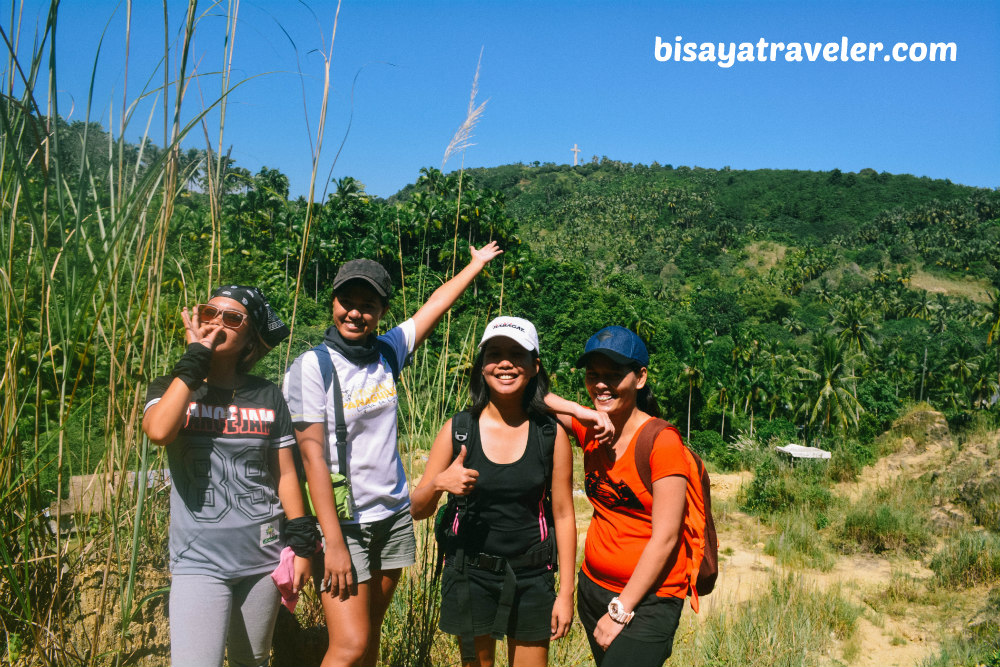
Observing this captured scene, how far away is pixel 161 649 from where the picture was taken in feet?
6.04

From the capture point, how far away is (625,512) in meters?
1.66

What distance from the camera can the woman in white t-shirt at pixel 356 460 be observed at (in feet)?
5.03

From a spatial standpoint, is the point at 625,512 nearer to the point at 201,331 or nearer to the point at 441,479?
the point at 441,479

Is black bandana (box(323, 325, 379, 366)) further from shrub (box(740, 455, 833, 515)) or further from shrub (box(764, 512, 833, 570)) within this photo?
shrub (box(740, 455, 833, 515))

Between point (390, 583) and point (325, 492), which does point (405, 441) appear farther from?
point (325, 492)

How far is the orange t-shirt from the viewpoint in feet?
5.21

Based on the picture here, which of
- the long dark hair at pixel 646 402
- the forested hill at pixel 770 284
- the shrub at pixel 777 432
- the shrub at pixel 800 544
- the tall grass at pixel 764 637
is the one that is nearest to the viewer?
the long dark hair at pixel 646 402

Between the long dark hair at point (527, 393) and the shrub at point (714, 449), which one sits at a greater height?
the long dark hair at point (527, 393)

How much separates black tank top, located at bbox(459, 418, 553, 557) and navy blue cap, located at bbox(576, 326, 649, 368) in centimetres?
29

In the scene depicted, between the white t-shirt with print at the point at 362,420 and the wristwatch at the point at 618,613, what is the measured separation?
62cm

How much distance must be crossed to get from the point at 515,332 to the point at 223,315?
0.73m

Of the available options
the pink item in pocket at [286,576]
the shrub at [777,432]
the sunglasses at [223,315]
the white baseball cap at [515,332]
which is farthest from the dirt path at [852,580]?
the shrub at [777,432]

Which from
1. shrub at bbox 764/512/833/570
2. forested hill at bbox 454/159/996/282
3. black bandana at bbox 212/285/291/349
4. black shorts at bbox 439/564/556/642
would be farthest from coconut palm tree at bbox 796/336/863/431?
forested hill at bbox 454/159/996/282

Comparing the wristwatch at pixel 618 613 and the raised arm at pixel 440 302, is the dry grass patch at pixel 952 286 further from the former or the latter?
the wristwatch at pixel 618 613
